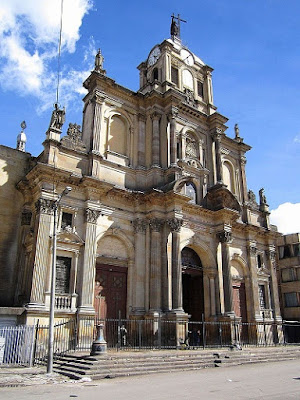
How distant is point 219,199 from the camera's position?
27.2m

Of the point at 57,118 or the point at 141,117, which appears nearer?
the point at 57,118

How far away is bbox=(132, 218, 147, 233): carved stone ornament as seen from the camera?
77.6ft

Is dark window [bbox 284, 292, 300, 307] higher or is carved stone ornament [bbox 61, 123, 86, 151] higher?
carved stone ornament [bbox 61, 123, 86, 151]

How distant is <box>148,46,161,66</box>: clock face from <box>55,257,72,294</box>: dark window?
770 inches

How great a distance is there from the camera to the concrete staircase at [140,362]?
1360 cm

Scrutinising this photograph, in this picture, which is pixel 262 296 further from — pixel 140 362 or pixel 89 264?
pixel 140 362

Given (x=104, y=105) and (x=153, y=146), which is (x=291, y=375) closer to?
(x=153, y=146)

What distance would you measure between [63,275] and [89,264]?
149 cm

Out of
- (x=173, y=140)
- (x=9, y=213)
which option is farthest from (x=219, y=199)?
(x=9, y=213)

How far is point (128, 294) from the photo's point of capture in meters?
22.4

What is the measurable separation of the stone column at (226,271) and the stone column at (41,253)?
486 inches

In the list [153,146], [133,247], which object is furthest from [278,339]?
[153,146]

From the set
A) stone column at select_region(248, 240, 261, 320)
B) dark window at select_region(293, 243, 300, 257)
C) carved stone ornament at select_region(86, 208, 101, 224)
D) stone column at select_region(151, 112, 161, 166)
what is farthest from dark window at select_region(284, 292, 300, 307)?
carved stone ornament at select_region(86, 208, 101, 224)

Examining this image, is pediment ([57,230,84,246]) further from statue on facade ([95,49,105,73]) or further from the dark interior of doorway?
statue on facade ([95,49,105,73])
